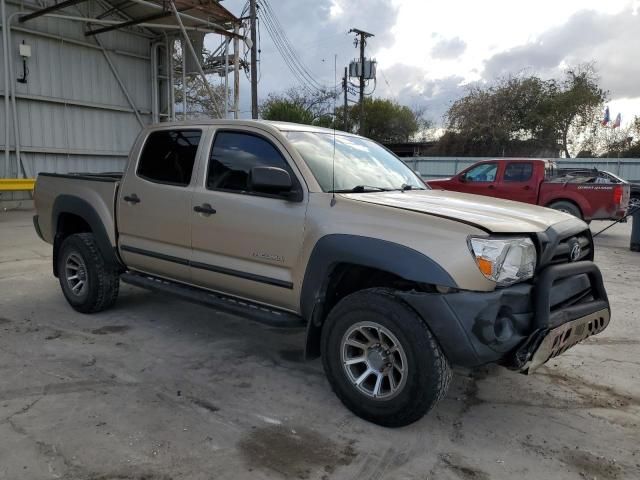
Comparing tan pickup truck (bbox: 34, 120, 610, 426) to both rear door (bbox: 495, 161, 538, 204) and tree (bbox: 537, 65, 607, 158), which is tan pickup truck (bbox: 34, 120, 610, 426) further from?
tree (bbox: 537, 65, 607, 158)

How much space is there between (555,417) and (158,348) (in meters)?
3.14

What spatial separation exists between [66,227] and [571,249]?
4.98 m

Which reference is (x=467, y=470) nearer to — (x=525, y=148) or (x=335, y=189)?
(x=335, y=189)

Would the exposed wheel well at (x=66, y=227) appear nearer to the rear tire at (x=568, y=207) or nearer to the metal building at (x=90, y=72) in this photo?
the metal building at (x=90, y=72)

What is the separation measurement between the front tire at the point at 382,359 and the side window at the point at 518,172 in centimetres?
1034

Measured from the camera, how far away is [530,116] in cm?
3622

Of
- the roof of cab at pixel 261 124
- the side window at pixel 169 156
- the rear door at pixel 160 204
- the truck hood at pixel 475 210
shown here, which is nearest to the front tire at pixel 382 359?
the truck hood at pixel 475 210

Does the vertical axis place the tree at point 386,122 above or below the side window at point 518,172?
above

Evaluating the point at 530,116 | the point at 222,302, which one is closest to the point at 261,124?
the point at 222,302

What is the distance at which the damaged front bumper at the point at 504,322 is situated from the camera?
117 inches

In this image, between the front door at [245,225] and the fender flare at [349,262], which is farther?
the front door at [245,225]

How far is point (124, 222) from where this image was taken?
5.05m

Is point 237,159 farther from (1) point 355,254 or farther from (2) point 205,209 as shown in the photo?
(1) point 355,254

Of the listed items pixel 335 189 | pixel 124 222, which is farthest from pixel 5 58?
pixel 335 189
